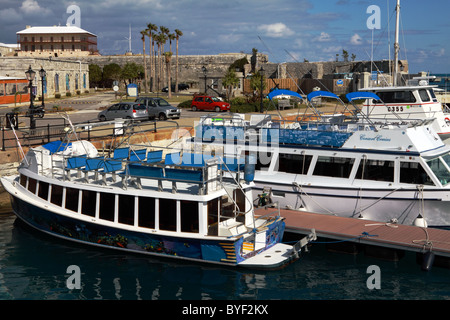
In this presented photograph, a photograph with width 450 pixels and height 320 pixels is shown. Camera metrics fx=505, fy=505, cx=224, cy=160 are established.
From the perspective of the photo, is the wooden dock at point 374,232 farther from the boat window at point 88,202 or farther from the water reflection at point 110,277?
the boat window at point 88,202

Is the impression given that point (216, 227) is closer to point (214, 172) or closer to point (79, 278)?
point (214, 172)

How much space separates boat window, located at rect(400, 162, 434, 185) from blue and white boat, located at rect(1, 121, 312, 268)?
4.26 m

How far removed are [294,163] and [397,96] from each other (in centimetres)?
878

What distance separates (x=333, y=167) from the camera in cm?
1691

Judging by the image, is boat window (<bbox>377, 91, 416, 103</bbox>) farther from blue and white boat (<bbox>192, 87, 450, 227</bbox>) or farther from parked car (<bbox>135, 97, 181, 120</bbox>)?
parked car (<bbox>135, 97, 181, 120</bbox>)

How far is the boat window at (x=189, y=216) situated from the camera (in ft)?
44.4

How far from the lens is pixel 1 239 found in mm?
16344

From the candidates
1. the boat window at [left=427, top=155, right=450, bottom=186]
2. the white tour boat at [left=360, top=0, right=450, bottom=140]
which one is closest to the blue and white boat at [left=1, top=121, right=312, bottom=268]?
the boat window at [left=427, top=155, right=450, bottom=186]

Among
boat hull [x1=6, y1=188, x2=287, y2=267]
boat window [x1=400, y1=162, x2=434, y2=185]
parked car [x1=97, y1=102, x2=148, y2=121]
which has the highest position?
parked car [x1=97, y1=102, x2=148, y2=121]

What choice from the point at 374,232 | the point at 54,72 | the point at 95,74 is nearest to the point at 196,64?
the point at 95,74

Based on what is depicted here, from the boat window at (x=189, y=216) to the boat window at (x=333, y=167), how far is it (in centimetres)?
540

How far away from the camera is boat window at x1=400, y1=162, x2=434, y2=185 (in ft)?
50.8
